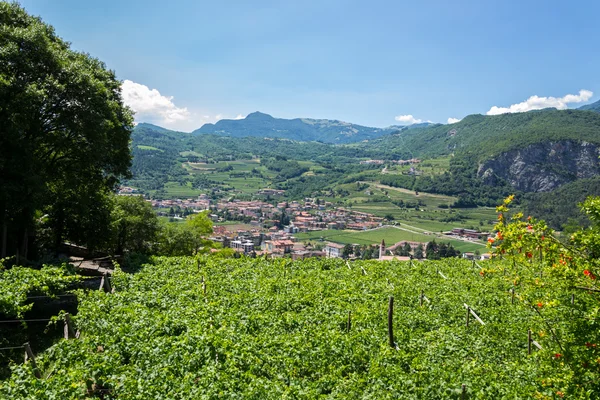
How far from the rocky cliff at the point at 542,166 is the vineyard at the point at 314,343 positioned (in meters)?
169

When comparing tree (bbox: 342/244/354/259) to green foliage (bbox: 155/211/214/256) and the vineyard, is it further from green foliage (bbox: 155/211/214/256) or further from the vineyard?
the vineyard

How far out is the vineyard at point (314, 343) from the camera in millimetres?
7066

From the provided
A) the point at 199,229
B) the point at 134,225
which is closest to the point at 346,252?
the point at 199,229

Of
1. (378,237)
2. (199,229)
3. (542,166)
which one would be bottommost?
(378,237)

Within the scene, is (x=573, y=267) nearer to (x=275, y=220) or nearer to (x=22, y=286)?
(x=22, y=286)

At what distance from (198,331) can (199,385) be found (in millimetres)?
2335

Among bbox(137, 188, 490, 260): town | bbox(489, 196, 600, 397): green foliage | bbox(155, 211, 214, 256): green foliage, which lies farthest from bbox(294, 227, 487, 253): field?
bbox(489, 196, 600, 397): green foliage

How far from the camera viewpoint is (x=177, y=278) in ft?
55.2

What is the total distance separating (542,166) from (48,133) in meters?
182

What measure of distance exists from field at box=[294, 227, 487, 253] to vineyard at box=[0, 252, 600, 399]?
247 ft

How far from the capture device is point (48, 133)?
18.4 metres

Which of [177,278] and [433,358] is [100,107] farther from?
[433,358]

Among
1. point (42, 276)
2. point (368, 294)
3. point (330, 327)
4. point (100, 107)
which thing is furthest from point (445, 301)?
point (100, 107)

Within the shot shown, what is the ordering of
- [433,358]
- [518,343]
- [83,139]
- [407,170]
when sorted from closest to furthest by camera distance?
[433,358] → [518,343] → [83,139] → [407,170]
